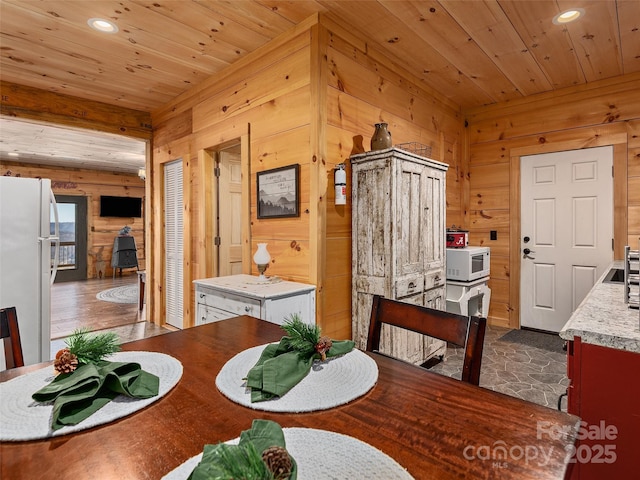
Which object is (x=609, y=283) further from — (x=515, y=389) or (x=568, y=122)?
(x=568, y=122)

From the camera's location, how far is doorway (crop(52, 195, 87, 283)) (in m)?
8.22

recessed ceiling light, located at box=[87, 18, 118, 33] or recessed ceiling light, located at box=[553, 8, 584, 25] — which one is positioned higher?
recessed ceiling light, located at box=[553, 8, 584, 25]

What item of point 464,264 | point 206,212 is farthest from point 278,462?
point 206,212

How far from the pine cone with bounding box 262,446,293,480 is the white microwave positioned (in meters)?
3.09

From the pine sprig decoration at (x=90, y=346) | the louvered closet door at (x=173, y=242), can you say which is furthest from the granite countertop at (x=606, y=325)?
the louvered closet door at (x=173, y=242)

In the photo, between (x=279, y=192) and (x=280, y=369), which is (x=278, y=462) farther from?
(x=279, y=192)

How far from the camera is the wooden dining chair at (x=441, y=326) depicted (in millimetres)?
1025

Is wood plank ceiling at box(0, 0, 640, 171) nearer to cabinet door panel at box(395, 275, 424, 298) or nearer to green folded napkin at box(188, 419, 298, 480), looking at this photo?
cabinet door panel at box(395, 275, 424, 298)

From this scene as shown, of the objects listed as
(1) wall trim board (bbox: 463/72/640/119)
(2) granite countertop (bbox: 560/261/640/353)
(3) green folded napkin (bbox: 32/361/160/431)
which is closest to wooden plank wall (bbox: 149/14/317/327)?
(2) granite countertop (bbox: 560/261/640/353)

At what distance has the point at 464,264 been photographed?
329 cm

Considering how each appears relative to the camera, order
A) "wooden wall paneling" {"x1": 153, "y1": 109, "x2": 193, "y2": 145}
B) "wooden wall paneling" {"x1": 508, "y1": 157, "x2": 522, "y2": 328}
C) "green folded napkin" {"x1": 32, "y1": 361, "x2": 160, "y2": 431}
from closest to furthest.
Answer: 1. "green folded napkin" {"x1": 32, "y1": 361, "x2": 160, "y2": 431}
2. "wooden wall paneling" {"x1": 153, "y1": 109, "x2": 193, "y2": 145}
3. "wooden wall paneling" {"x1": 508, "y1": 157, "x2": 522, "y2": 328}

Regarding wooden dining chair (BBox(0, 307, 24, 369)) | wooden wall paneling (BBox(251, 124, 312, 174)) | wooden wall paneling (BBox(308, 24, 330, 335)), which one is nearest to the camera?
wooden dining chair (BBox(0, 307, 24, 369))

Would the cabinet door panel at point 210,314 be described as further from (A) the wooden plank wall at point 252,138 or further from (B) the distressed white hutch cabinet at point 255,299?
(A) the wooden plank wall at point 252,138

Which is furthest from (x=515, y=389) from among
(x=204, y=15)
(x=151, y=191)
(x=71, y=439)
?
(x=151, y=191)
